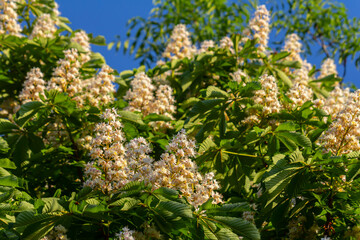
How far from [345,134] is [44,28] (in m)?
4.05

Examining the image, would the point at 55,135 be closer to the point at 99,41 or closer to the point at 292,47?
the point at 99,41

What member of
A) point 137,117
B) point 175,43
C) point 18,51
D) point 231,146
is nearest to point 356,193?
point 231,146

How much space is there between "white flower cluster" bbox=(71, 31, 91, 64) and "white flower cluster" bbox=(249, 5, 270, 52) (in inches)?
76.7

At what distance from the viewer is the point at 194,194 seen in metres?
2.96

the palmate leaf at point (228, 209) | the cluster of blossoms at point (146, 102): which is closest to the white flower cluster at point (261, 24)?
the cluster of blossoms at point (146, 102)

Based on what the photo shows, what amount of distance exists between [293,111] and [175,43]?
2.56 m

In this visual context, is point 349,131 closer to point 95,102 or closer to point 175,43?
point 95,102

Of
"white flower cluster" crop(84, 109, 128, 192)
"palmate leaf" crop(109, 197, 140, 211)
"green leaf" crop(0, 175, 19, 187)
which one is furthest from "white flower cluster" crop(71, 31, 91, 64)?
"palmate leaf" crop(109, 197, 140, 211)

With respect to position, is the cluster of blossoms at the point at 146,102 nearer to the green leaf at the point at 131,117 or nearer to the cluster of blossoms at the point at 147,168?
the green leaf at the point at 131,117

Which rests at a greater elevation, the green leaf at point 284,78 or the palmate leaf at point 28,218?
the green leaf at point 284,78

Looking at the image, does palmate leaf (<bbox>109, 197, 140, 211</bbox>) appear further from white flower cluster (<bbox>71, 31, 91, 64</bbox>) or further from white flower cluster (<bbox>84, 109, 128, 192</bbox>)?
white flower cluster (<bbox>71, 31, 91, 64</bbox>)

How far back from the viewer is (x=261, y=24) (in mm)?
5383

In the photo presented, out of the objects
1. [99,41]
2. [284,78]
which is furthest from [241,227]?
[99,41]

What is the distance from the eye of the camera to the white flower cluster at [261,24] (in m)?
5.36
